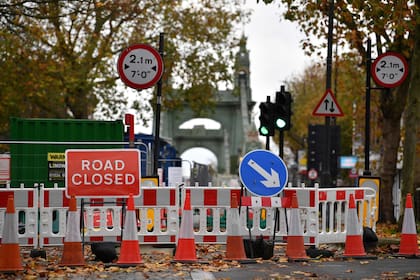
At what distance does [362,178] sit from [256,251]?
7390 millimetres

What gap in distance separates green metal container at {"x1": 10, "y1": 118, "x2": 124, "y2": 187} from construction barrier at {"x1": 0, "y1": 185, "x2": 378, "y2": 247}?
11.3ft

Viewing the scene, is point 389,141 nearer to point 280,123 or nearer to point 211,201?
point 280,123

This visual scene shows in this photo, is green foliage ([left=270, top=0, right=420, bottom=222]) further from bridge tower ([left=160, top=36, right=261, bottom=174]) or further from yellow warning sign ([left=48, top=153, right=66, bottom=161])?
bridge tower ([left=160, top=36, right=261, bottom=174])

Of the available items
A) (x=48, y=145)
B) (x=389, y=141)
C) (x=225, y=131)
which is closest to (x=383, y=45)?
(x=389, y=141)

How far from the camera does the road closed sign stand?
1463 centimetres

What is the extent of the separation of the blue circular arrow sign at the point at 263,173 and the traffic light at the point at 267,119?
622cm

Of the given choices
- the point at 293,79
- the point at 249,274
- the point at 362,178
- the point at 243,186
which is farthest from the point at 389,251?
the point at 293,79

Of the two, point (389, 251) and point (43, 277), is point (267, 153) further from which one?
point (43, 277)

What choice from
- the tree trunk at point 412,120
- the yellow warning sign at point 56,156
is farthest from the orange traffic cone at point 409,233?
the yellow warning sign at point 56,156

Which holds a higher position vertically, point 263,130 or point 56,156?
point 263,130

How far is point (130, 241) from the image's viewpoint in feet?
43.4

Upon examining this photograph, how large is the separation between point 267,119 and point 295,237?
7.10 meters

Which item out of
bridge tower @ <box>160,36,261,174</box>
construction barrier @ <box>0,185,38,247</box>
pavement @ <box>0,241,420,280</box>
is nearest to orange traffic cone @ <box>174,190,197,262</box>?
pavement @ <box>0,241,420,280</box>

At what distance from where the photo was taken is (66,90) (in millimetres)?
40812
